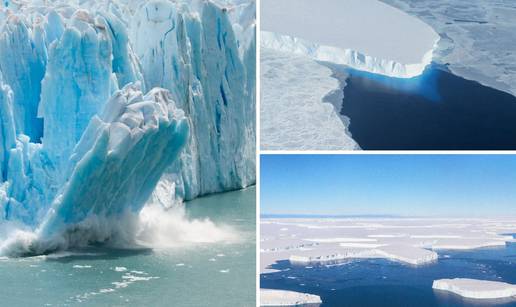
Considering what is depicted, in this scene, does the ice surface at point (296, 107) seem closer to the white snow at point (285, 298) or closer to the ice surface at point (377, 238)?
the ice surface at point (377, 238)

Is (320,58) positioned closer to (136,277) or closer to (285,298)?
(285,298)

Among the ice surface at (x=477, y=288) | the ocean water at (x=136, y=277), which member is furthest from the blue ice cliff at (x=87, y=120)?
the ice surface at (x=477, y=288)

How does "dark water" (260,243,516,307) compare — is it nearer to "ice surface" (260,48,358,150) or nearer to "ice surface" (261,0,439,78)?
"ice surface" (260,48,358,150)

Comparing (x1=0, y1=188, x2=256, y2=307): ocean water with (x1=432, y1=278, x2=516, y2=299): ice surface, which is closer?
(x1=432, y1=278, x2=516, y2=299): ice surface

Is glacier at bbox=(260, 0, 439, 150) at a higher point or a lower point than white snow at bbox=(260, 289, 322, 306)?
higher

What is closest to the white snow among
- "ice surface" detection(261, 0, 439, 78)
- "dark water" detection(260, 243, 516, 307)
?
"dark water" detection(260, 243, 516, 307)

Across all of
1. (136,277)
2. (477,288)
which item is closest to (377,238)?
(477,288)
